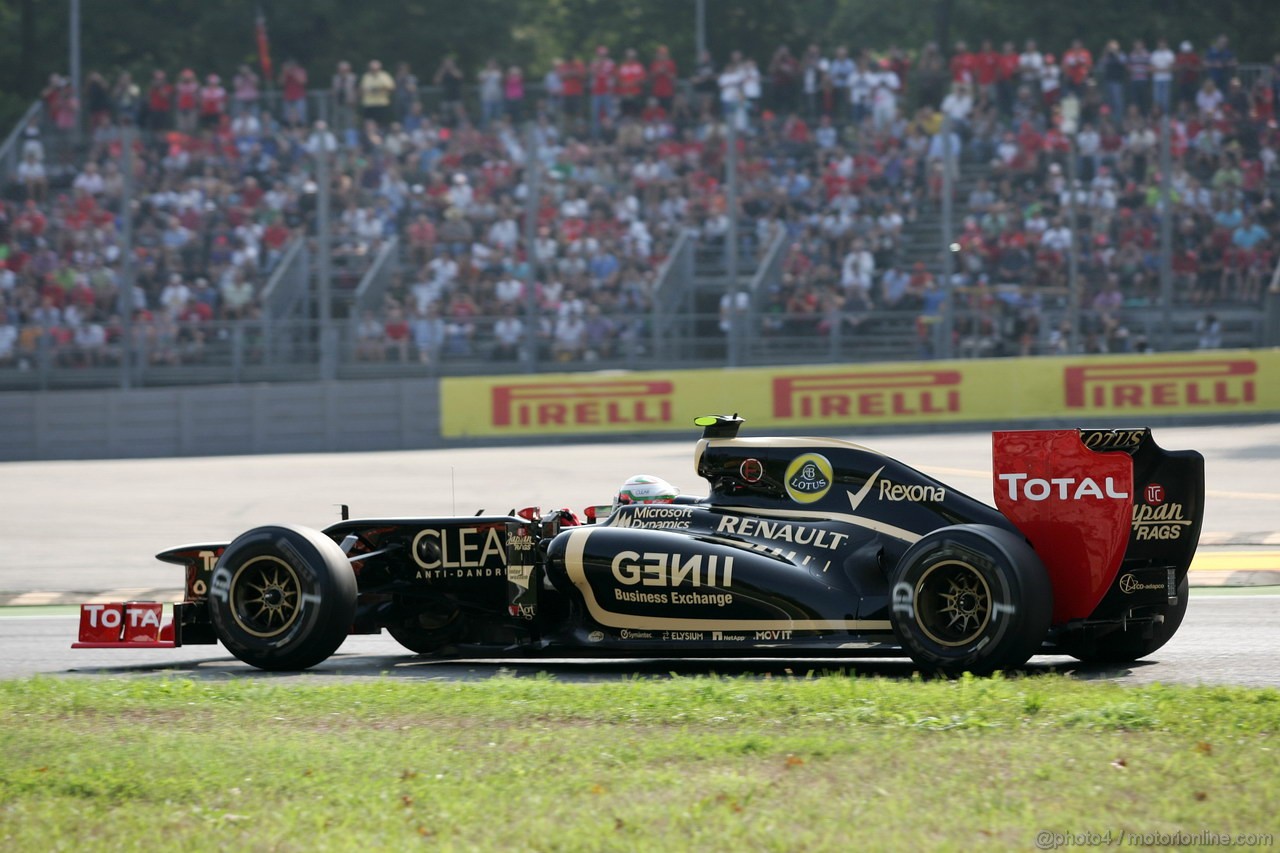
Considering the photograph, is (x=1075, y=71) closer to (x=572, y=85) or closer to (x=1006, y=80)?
(x=1006, y=80)

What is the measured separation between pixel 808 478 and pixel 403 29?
35393 mm

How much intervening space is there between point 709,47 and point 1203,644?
33.6m

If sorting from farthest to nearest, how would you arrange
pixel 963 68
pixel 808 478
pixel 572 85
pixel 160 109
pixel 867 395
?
pixel 160 109
pixel 572 85
pixel 963 68
pixel 867 395
pixel 808 478

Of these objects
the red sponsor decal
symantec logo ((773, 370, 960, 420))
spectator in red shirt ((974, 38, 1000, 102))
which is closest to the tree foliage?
spectator in red shirt ((974, 38, 1000, 102))

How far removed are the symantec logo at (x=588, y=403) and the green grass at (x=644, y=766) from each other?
17815 millimetres

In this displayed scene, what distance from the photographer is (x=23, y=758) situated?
21.2 feet

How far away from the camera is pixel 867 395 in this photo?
25.4m

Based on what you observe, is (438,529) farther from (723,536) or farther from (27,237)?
(27,237)

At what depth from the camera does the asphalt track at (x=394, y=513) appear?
920cm

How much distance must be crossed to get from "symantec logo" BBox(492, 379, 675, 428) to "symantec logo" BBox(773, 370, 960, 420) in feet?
5.95

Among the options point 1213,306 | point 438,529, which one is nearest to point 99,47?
point 1213,306

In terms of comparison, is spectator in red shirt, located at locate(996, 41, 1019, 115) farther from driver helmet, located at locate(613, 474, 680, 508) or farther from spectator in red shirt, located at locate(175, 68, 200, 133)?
driver helmet, located at locate(613, 474, 680, 508)

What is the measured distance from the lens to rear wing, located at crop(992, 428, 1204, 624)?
26.5 feet

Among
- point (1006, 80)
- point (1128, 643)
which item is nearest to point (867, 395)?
point (1006, 80)
